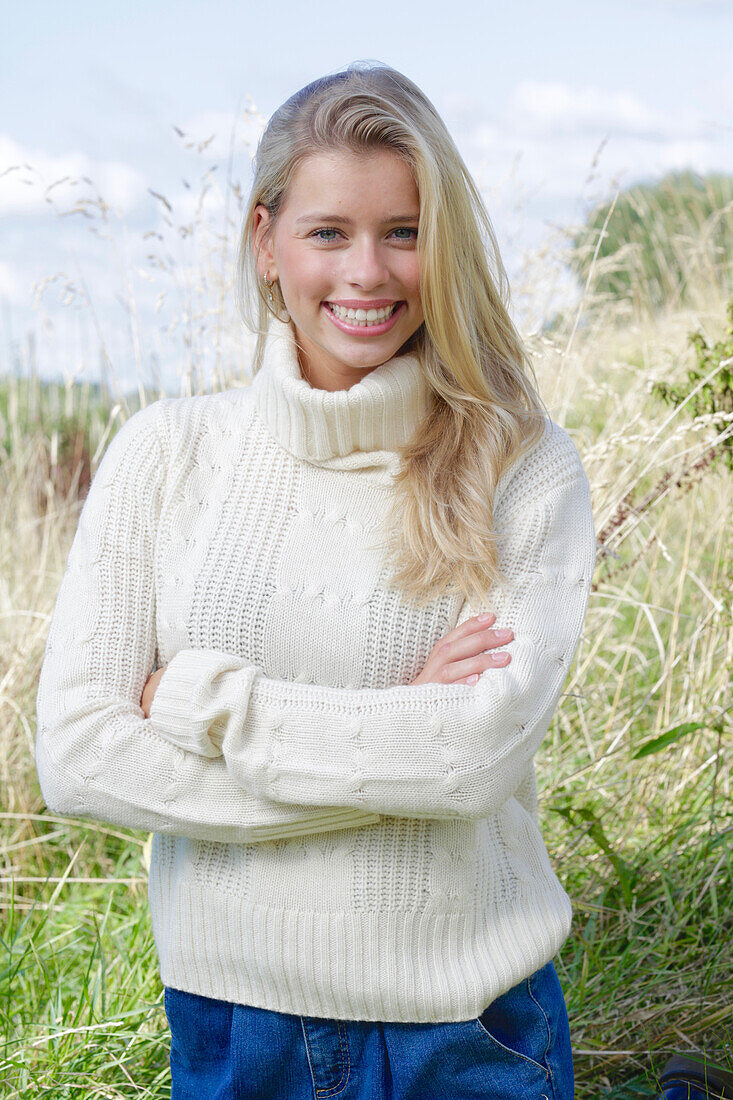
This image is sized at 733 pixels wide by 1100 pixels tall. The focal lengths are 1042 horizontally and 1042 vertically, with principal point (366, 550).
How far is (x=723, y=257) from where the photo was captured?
23.7 feet

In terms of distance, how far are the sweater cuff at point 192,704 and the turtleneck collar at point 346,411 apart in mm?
404

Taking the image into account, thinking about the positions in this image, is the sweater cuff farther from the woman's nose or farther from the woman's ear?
the woman's ear

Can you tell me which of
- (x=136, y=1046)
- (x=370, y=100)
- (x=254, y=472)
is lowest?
(x=136, y=1046)

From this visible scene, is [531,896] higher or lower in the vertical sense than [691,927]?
higher

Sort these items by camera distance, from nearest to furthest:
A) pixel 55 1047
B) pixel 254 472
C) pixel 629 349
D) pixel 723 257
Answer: pixel 254 472 → pixel 55 1047 → pixel 629 349 → pixel 723 257

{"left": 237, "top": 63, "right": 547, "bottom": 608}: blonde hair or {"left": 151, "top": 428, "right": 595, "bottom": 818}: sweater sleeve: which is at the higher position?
{"left": 237, "top": 63, "right": 547, "bottom": 608}: blonde hair

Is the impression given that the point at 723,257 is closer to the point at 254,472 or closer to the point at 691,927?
the point at 691,927

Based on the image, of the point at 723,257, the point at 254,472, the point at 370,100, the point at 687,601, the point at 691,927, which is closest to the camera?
the point at 370,100

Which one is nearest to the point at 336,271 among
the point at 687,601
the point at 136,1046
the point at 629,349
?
the point at 136,1046

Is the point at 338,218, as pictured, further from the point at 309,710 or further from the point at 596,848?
the point at 596,848

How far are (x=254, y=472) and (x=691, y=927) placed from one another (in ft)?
5.25

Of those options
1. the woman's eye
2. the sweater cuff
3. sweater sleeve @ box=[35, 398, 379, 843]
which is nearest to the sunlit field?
sweater sleeve @ box=[35, 398, 379, 843]

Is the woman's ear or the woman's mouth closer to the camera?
the woman's mouth

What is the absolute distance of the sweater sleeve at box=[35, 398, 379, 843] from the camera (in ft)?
5.11
